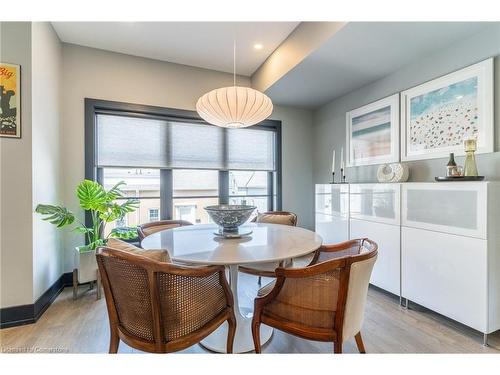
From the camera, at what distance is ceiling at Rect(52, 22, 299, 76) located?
240 cm

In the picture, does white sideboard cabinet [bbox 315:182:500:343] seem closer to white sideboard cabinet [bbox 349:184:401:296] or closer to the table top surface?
white sideboard cabinet [bbox 349:184:401:296]

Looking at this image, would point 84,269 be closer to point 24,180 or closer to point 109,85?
point 24,180

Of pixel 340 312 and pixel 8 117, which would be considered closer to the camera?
pixel 340 312

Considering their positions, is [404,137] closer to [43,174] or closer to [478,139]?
[478,139]

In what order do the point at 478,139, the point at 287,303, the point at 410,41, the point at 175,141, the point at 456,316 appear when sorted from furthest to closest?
the point at 175,141 < the point at 410,41 < the point at 478,139 < the point at 456,316 < the point at 287,303

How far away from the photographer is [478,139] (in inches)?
75.3

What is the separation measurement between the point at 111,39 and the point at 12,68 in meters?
1.09

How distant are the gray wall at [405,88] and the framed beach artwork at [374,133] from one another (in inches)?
3.8

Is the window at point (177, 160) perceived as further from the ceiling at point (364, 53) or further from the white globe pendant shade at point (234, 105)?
the white globe pendant shade at point (234, 105)

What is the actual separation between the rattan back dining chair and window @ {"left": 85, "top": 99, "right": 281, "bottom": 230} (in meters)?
1.79

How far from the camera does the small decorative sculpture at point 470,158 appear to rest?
182 centimetres

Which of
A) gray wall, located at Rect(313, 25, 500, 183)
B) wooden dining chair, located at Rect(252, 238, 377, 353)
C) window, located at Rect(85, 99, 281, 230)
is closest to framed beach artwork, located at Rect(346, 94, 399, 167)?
gray wall, located at Rect(313, 25, 500, 183)

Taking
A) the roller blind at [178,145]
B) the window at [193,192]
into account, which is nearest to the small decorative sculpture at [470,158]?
the roller blind at [178,145]
